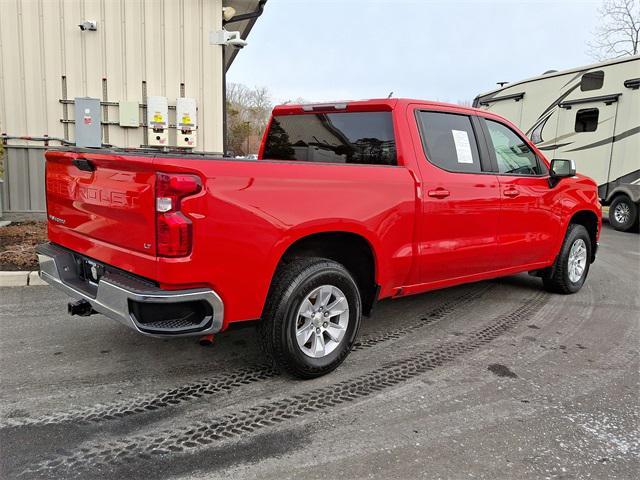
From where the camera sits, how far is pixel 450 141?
4316 millimetres

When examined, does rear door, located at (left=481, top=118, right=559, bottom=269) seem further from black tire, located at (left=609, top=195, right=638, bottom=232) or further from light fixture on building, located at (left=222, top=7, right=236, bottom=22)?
light fixture on building, located at (left=222, top=7, right=236, bottom=22)

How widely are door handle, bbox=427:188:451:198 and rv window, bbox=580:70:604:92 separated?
9.23 metres

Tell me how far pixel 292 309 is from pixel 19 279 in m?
3.80

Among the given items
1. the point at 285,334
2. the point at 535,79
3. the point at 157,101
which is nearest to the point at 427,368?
the point at 285,334

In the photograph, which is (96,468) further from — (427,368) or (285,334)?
(427,368)

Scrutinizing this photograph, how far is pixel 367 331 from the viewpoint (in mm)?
4469

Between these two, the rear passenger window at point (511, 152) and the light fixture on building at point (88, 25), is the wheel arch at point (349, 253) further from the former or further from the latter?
the light fixture on building at point (88, 25)

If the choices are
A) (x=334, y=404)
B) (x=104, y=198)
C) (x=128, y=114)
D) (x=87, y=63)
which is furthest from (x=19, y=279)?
(x=87, y=63)

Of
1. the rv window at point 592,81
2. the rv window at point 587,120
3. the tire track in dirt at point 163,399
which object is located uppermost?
the rv window at point 592,81

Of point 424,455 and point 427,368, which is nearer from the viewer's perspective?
point 424,455

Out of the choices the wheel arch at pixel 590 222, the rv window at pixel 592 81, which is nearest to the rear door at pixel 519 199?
the wheel arch at pixel 590 222

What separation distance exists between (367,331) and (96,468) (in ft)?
8.23

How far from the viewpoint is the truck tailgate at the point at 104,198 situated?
2.78 m

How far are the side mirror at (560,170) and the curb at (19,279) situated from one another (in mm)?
5381
